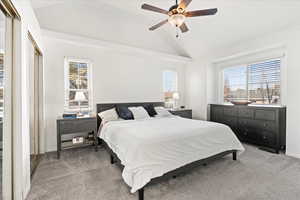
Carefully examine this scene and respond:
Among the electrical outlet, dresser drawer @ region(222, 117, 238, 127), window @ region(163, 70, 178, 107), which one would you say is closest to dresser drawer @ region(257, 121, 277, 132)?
dresser drawer @ region(222, 117, 238, 127)

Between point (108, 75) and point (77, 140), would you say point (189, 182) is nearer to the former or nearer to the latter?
point (77, 140)

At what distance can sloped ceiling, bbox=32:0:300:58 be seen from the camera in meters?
2.99

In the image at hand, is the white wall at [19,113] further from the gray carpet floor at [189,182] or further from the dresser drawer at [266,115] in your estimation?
the dresser drawer at [266,115]

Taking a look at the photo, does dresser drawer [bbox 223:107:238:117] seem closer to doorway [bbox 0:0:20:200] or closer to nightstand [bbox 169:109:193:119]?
nightstand [bbox 169:109:193:119]

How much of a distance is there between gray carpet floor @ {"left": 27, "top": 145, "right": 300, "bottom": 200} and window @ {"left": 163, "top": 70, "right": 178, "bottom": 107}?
2891 millimetres

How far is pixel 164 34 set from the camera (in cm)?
507

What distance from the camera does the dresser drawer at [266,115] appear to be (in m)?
3.25

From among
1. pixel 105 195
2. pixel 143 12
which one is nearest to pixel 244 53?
pixel 143 12

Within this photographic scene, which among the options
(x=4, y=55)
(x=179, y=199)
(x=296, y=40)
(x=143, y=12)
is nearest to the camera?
(x=4, y=55)

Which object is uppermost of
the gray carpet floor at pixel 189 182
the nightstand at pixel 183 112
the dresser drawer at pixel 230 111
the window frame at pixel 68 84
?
the window frame at pixel 68 84

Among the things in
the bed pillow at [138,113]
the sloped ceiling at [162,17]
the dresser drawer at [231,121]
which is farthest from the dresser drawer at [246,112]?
the bed pillow at [138,113]

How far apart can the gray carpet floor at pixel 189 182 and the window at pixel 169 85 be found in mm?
2891

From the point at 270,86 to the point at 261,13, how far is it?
1.89 metres

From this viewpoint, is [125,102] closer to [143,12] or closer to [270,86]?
[143,12]
